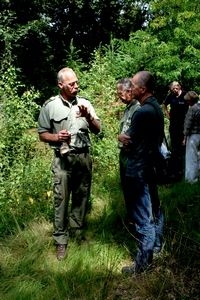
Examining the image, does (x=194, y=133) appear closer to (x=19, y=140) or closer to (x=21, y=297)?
(x=19, y=140)

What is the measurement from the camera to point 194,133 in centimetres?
716

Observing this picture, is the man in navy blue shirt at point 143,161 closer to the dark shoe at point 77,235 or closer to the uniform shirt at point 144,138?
the uniform shirt at point 144,138

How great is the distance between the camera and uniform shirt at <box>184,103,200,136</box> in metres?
6.89

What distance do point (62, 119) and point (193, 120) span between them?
3059 millimetres

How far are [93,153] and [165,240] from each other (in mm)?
4049

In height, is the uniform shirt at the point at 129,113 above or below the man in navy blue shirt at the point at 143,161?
above

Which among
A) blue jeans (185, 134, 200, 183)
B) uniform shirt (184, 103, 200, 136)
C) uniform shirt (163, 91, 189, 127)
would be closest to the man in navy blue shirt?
uniform shirt (184, 103, 200, 136)

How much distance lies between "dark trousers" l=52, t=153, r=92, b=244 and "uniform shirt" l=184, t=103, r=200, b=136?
2684 mm

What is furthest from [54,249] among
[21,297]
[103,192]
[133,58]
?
[133,58]

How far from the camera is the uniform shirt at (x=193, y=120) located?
6895mm

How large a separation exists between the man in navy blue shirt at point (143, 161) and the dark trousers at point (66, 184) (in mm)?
929

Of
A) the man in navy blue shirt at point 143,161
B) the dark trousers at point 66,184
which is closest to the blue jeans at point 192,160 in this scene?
the dark trousers at point 66,184

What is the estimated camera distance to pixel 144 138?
3893 mm

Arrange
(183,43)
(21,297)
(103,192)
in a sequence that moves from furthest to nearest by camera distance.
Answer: (183,43) < (103,192) < (21,297)
